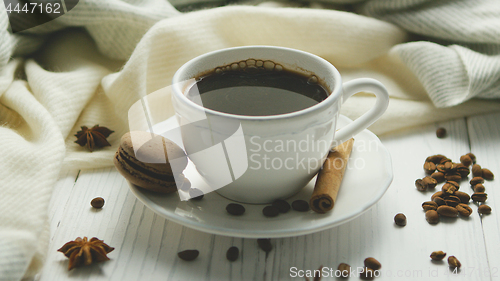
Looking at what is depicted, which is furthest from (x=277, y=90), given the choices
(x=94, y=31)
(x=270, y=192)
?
(x=94, y=31)

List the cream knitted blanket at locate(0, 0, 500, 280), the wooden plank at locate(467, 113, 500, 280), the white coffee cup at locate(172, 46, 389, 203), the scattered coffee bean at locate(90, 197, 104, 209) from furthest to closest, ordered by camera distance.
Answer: the cream knitted blanket at locate(0, 0, 500, 280) → the scattered coffee bean at locate(90, 197, 104, 209) → the wooden plank at locate(467, 113, 500, 280) → the white coffee cup at locate(172, 46, 389, 203)

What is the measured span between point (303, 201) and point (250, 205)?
0.12 metres

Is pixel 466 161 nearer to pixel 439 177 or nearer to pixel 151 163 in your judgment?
pixel 439 177

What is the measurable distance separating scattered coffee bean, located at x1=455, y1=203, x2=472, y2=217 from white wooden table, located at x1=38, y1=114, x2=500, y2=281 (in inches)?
0.6

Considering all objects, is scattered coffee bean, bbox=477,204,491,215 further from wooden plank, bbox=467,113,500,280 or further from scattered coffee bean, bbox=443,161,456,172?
scattered coffee bean, bbox=443,161,456,172

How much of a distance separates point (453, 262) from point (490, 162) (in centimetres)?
49

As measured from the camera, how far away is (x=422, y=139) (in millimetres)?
1338

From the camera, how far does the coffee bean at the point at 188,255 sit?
877 mm

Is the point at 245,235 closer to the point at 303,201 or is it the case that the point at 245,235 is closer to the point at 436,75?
the point at 303,201

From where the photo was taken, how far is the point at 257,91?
105 centimetres

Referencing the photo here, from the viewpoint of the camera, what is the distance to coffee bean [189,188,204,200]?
3.11ft

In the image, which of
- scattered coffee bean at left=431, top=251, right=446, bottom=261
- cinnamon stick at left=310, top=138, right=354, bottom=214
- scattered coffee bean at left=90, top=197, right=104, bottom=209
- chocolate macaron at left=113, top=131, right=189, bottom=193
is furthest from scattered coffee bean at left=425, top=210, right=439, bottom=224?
scattered coffee bean at left=90, top=197, right=104, bottom=209

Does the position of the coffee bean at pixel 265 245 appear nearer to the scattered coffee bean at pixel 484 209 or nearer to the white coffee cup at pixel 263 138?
the white coffee cup at pixel 263 138

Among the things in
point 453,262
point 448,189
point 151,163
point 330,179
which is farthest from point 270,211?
point 448,189
